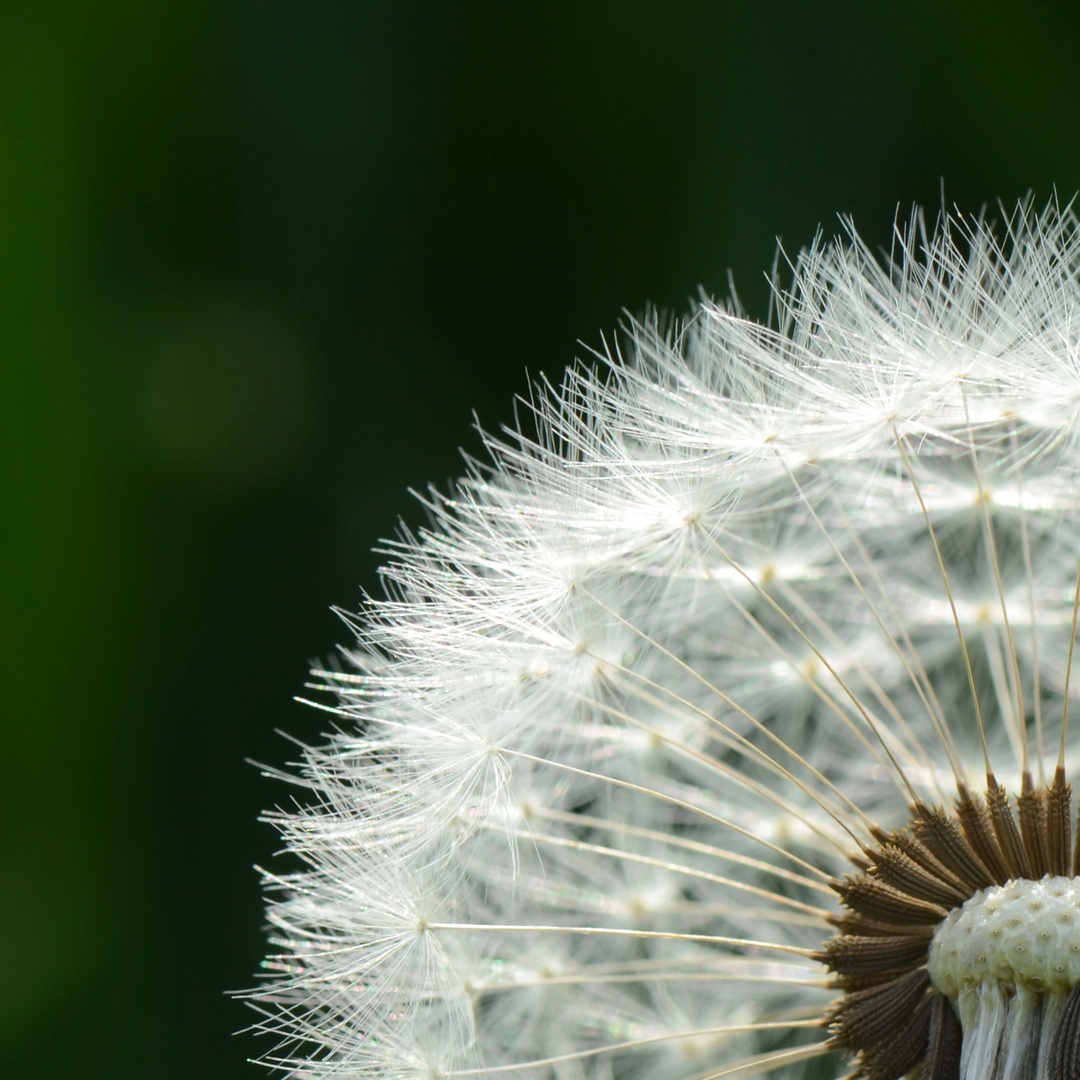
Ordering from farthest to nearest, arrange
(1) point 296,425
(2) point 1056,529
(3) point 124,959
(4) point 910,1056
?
(1) point 296,425, (3) point 124,959, (2) point 1056,529, (4) point 910,1056

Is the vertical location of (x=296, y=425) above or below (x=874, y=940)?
above

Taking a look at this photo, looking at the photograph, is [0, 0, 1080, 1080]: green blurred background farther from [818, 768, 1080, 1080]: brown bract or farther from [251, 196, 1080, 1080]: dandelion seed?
[818, 768, 1080, 1080]: brown bract

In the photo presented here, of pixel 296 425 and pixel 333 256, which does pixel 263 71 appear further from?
pixel 296 425

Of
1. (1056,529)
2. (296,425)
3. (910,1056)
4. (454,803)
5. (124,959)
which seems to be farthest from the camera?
(296,425)

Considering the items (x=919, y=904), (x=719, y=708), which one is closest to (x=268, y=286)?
(x=719, y=708)

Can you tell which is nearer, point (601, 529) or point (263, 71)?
point (601, 529)

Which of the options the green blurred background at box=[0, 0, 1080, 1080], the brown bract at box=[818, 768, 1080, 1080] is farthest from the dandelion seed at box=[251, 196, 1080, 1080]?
the green blurred background at box=[0, 0, 1080, 1080]

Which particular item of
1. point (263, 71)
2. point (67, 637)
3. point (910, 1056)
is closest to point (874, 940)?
point (910, 1056)
